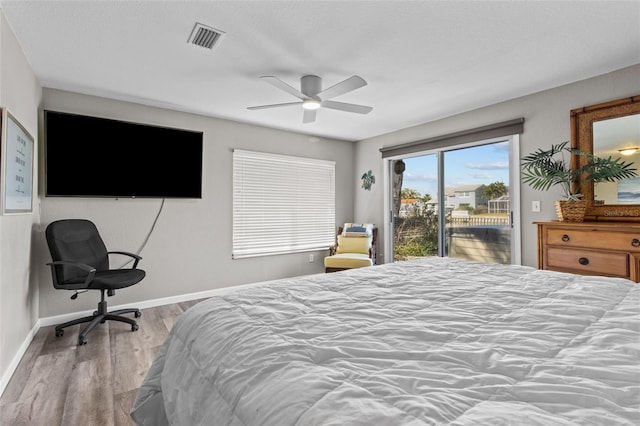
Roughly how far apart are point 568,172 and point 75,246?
186 inches

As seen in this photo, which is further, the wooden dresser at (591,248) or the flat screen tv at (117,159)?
the flat screen tv at (117,159)

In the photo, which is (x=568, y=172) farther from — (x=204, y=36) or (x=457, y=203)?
(x=204, y=36)

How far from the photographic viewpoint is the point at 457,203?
4.25 metres

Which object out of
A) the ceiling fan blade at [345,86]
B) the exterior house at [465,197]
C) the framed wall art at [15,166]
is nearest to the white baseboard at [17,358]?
the framed wall art at [15,166]

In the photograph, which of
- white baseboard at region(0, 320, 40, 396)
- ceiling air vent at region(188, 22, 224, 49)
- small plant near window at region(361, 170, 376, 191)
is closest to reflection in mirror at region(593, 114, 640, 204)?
small plant near window at region(361, 170, 376, 191)

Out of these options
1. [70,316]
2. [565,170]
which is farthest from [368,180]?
[70,316]

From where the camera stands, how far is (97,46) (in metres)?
2.42

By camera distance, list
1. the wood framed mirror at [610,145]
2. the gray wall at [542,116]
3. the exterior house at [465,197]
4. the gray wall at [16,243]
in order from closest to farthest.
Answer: the gray wall at [16,243] → the wood framed mirror at [610,145] → the gray wall at [542,116] → the exterior house at [465,197]

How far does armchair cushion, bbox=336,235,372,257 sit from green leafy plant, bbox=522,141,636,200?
2.17 metres

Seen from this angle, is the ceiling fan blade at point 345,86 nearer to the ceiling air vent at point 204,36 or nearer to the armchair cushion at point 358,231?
the ceiling air vent at point 204,36

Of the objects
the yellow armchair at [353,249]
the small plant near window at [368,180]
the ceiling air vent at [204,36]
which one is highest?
the ceiling air vent at [204,36]

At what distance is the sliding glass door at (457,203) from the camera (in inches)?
148

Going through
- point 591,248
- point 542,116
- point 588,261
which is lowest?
point 588,261

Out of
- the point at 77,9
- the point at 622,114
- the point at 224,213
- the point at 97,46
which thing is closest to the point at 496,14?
the point at 622,114
